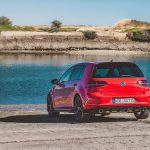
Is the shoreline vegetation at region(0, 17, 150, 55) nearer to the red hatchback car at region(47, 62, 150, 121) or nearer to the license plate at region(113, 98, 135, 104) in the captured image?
the red hatchback car at region(47, 62, 150, 121)

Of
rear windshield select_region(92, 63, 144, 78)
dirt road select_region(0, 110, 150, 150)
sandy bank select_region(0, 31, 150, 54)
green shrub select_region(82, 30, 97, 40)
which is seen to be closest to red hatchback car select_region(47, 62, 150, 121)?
rear windshield select_region(92, 63, 144, 78)

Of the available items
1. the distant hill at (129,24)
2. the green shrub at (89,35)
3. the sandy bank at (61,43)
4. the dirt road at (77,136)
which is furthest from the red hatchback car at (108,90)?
the distant hill at (129,24)

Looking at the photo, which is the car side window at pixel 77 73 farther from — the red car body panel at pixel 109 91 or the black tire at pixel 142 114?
the black tire at pixel 142 114

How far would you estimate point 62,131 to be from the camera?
13555 millimetres

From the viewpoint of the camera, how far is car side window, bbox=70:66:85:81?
16.8 metres

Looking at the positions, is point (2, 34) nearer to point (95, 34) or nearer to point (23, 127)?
point (95, 34)

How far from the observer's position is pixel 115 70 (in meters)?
16.6

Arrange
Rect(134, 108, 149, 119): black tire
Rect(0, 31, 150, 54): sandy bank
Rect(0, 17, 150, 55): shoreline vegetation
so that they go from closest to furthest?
Rect(134, 108, 149, 119): black tire, Rect(0, 31, 150, 54): sandy bank, Rect(0, 17, 150, 55): shoreline vegetation

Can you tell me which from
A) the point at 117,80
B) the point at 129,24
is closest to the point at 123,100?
the point at 117,80

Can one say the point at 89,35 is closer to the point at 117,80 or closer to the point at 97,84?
the point at 117,80

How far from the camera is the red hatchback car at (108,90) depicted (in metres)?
15.9

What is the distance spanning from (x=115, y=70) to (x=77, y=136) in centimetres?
437

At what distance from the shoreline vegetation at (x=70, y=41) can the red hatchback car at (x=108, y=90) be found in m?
114

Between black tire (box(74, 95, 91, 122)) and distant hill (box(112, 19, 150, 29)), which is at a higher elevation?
black tire (box(74, 95, 91, 122))
